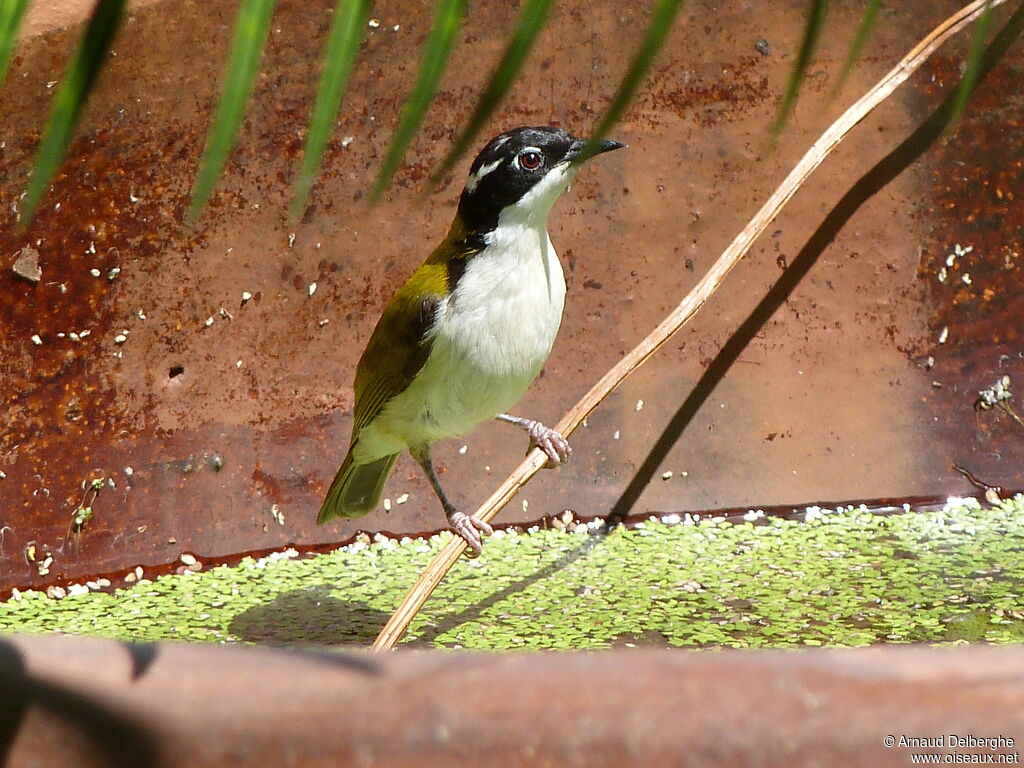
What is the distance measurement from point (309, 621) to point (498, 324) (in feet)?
4.02

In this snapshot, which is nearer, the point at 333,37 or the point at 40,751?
the point at 333,37

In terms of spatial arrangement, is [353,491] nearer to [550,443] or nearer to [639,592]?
[550,443]

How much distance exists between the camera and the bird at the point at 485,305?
3299 mm

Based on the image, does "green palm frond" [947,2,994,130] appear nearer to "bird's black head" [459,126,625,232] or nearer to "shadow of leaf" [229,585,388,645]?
"bird's black head" [459,126,625,232]

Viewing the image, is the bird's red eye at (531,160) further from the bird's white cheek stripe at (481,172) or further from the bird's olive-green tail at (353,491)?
the bird's olive-green tail at (353,491)

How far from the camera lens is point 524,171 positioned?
3.30 meters

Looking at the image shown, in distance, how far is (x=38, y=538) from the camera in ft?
12.6

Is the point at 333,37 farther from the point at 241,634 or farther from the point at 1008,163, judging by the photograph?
the point at 1008,163

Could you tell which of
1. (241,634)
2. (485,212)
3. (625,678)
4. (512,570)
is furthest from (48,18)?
(625,678)

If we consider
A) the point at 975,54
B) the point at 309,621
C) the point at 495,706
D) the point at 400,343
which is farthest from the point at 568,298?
the point at 975,54

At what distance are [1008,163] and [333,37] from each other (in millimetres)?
3927

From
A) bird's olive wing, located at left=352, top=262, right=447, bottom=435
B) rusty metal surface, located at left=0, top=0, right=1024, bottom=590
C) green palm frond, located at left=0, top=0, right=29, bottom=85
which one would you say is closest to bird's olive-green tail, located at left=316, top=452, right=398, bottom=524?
bird's olive wing, located at left=352, top=262, right=447, bottom=435

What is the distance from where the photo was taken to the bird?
3.30 m

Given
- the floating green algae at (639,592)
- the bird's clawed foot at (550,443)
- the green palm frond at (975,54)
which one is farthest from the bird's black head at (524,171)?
the green palm frond at (975,54)
